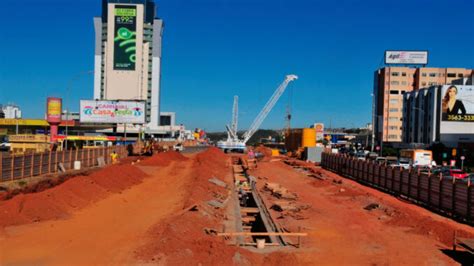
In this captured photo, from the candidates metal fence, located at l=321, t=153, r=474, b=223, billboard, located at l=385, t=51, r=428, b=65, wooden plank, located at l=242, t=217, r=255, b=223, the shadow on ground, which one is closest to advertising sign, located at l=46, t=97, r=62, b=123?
metal fence, located at l=321, t=153, r=474, b=223

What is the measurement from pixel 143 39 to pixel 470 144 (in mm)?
Answer: 131306

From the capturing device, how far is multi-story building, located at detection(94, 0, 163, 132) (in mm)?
168625

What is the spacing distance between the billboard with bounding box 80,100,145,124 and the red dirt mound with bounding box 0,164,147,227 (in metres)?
38.9

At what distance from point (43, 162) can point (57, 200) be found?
17961 mm

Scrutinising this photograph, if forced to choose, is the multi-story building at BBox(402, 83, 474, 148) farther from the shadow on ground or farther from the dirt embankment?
the shadow on ground

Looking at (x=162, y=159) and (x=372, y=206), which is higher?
(x=162, y=159)

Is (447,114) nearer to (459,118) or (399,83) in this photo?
(459,118)

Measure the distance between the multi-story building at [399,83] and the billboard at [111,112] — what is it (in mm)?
75661

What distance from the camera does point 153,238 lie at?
16.0 meters

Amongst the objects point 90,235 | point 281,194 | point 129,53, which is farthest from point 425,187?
point 129,53

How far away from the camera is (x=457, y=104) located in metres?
92.1

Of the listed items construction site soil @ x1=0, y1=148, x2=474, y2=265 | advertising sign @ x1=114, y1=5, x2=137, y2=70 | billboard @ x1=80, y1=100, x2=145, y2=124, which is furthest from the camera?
advertising sign @ x1=114, y1=5, x2=137, y2=70

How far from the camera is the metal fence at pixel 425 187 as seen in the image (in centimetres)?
2278

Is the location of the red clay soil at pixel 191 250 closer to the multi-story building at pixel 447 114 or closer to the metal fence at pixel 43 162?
the metal fence at pixel 43 162
